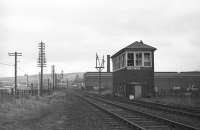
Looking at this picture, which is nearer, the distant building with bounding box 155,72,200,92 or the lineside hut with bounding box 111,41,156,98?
the lineside hut with bounding box 111,41,156,98

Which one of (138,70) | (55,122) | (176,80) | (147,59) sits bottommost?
(55,122)

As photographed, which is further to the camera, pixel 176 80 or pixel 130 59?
pixel 176 80

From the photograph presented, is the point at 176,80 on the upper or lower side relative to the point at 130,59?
lower

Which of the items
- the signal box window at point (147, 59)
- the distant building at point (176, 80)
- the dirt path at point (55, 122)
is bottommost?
the dirt path at point (55, 122)

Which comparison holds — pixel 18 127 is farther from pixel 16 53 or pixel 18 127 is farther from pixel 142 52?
pixel 16 53

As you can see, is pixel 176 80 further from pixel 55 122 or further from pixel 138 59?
pixel 55 122

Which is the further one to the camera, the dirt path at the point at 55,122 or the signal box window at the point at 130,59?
the signal box window at the point at 130,59

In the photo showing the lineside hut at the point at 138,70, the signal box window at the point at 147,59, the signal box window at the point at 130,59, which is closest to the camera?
the lineside hut at the point at 138,70

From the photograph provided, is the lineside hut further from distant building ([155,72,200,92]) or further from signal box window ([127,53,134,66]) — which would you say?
distant building ([155,72,200,92])

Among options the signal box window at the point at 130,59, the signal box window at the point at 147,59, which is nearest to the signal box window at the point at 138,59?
the signal box window at the point at 130,59

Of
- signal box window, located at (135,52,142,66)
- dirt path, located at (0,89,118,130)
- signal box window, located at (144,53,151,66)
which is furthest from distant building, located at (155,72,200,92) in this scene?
dirt path, located at (0,89,118,130)

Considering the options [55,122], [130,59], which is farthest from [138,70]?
[55,122]

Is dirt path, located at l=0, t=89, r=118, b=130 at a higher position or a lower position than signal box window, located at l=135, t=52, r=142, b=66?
lower

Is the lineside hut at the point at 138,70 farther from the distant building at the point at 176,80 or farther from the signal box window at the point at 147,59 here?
Result: the distant building at the point at 176,80
